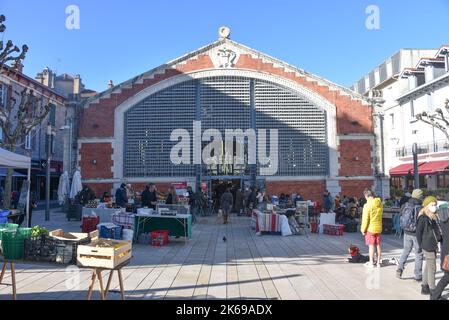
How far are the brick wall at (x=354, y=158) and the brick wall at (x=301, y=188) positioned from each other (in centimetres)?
146

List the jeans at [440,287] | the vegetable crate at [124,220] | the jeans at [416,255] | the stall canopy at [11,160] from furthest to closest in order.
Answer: the vegetable crate at [124,220]
the stall canopy at [11,160]
the jeans at [416,255]
the jeans at [440,287]

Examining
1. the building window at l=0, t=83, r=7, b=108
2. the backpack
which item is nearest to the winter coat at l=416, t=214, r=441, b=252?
the backpack

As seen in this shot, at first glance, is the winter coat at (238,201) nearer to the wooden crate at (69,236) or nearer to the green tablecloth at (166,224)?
the green tablecloth at (166,224)

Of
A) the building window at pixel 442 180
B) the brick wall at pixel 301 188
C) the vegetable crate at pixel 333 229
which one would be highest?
the building window at pixel 442 180

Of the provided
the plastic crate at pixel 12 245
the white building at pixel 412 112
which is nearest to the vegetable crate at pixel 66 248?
the plastic crate at pixel 12 245

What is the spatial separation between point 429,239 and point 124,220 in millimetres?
8407

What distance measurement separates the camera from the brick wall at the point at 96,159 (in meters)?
20.7

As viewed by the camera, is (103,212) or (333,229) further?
(103,212)

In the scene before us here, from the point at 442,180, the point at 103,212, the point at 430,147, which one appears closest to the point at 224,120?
the point at 103,212

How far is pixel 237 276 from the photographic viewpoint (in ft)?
22.9

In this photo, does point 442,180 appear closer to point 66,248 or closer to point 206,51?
point 206,51

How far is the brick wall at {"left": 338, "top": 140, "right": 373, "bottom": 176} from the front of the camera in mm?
20844

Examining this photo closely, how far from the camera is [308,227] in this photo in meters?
15.0
